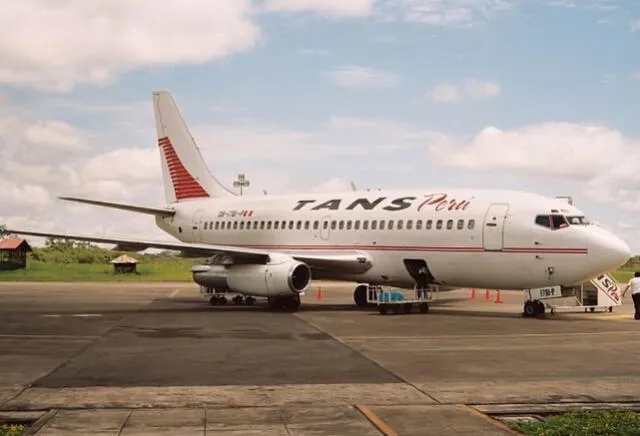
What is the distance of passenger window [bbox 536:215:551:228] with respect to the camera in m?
27.6

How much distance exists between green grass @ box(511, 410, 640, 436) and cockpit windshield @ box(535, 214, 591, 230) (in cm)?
1740

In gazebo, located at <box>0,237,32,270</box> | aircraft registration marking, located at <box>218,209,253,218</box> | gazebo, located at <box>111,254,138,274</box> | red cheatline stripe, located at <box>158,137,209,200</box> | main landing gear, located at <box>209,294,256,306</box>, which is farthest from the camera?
gazebo, located at <box>111,254,138,274</box>

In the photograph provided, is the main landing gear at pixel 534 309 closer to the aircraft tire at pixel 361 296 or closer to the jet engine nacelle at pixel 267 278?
the jet engine nacelle at pixel 267 278

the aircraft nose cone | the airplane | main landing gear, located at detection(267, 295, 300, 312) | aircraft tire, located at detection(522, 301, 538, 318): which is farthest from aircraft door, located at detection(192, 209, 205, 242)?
the aircraft nose cone

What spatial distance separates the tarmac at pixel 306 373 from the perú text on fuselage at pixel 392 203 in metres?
4.82

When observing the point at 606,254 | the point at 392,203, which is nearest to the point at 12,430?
the point at 606,254

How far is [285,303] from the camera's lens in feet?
108

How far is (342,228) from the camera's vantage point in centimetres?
3400

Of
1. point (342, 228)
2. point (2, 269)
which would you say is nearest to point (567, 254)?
point (342, 228)

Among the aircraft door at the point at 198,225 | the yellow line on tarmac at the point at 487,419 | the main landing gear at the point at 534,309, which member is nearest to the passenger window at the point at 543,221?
the main landing gear at the point at 534,309

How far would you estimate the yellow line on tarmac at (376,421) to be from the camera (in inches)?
364

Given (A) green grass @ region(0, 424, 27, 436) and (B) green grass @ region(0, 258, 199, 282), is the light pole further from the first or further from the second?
(A) green grass @ region(0, 424, 27, 436)

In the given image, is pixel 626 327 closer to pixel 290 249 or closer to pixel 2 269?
pixel 290 249

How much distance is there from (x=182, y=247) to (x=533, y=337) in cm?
1538
